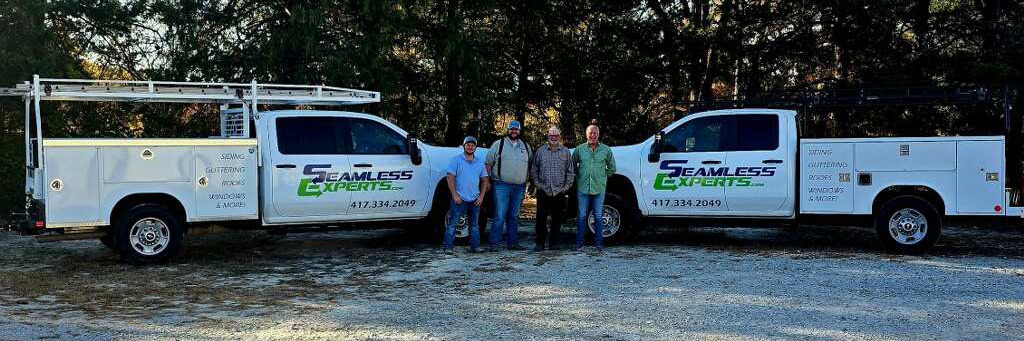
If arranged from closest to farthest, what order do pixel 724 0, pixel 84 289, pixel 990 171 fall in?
1. pixel 84 289
2. pixel 990 171
3. pixel 724 0

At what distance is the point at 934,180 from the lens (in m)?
9.93

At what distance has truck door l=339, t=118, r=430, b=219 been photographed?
1042 centimetres

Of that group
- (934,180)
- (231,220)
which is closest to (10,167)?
(231,220)

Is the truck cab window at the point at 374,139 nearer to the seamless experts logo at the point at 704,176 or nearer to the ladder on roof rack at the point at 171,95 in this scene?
the ladder on roof rack at the point at 171,95

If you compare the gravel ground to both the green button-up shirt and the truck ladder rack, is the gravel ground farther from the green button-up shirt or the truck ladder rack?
the truck ladder rack

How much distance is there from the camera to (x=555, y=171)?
10406mm

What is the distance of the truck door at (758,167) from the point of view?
10422mm

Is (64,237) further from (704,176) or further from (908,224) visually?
(908,224)

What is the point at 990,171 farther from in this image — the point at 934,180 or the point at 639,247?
the point at 639,247

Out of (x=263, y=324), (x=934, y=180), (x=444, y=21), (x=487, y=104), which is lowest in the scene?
(x=263, y=324)

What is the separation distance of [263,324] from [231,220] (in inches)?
150

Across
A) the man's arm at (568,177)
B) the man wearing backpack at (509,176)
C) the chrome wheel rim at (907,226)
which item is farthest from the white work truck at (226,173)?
the chrome wheel rim at (907,226)

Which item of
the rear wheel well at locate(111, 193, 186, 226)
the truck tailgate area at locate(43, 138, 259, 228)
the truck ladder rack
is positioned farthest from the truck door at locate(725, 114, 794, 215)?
the rear wheel well at locate(111, 193, 186, 226)

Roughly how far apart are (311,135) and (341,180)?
0.62 m
